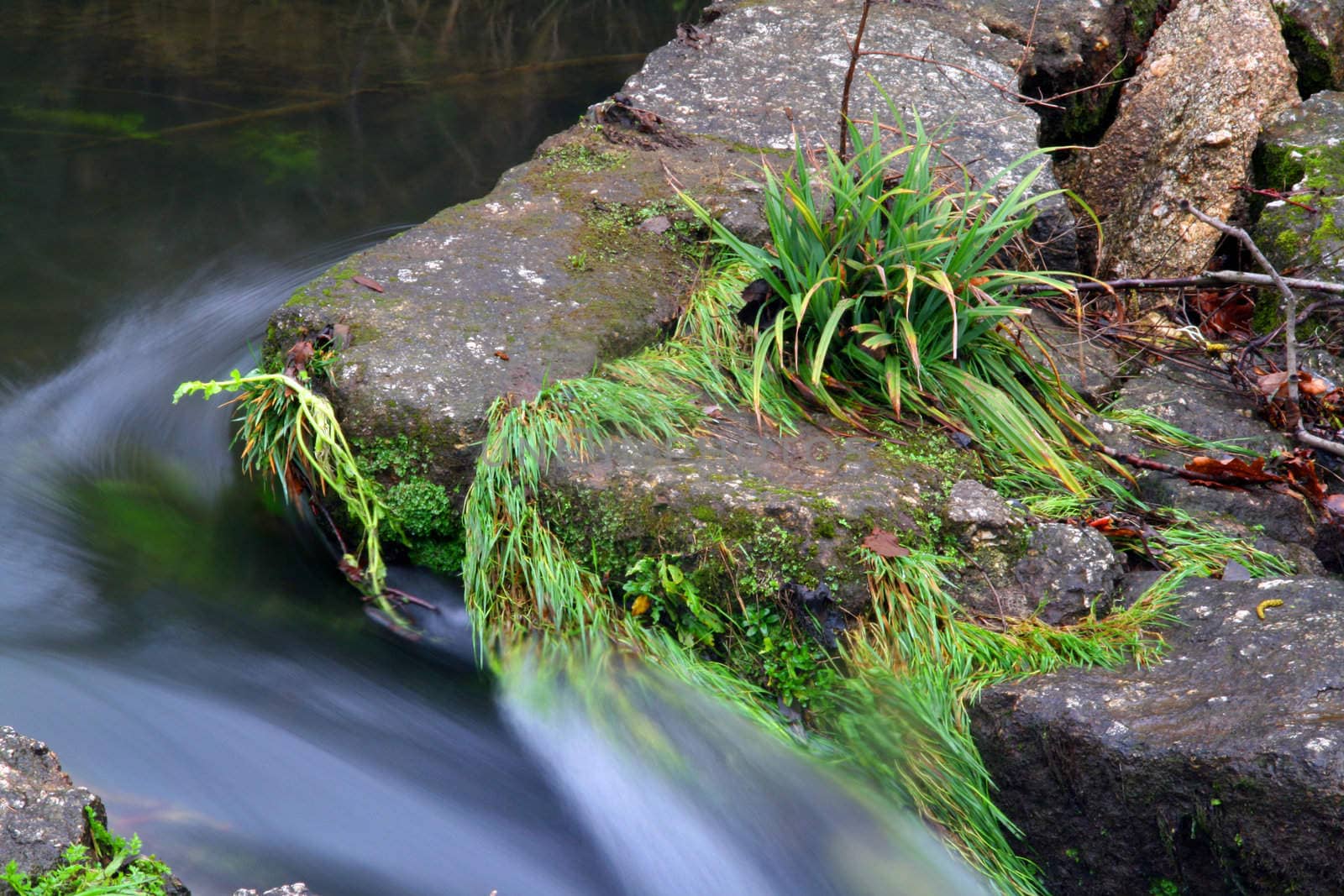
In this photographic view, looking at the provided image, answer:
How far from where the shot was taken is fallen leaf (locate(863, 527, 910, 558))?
8.96ft

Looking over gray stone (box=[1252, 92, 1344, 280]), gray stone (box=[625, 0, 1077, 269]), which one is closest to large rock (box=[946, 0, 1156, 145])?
gray stone (box=[625, 0, 1077, 269])

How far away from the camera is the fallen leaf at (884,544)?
2730mm

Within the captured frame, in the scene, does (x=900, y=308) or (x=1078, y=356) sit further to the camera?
(x=1078, y=356)

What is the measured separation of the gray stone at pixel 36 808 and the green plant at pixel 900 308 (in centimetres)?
197

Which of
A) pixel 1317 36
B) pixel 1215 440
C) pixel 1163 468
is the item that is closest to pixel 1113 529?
pixel 1163 468

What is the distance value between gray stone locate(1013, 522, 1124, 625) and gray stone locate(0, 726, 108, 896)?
226 centimetres

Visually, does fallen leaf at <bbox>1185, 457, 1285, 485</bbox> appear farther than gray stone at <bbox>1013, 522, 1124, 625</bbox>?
Yes

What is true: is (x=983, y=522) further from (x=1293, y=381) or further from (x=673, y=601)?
(x=1293, y=381)

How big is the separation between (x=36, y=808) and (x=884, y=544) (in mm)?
1965

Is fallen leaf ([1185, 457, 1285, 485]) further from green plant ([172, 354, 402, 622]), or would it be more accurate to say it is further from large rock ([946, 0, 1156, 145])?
large rock ([946, 0, 1156, 145])

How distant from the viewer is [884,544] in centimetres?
274

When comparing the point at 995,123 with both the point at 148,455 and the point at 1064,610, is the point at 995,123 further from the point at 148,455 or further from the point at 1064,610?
the point at 148,455

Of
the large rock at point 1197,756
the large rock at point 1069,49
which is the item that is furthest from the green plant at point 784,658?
the large rock at point 1069,49

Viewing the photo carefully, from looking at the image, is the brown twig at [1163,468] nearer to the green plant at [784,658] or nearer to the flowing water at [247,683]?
the green plant at [784,658]
